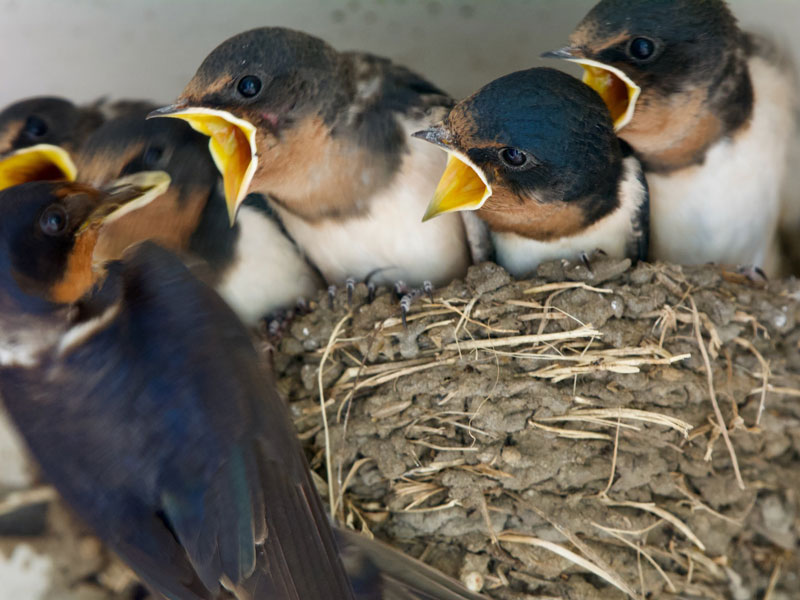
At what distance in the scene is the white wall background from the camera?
201cm

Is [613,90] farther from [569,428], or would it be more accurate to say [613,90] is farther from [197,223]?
[197,223]

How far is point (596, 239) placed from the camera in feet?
5.65

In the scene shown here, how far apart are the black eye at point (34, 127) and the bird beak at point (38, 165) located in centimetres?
9

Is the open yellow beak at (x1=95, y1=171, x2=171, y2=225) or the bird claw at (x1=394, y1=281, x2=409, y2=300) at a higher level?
the open yellow beak at (x1=95, y1=171, x2=171, y2=225)

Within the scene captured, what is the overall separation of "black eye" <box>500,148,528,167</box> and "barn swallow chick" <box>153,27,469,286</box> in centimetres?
25

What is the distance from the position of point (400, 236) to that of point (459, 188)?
234 millimetres

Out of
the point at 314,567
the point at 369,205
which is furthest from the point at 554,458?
the point at 369,205

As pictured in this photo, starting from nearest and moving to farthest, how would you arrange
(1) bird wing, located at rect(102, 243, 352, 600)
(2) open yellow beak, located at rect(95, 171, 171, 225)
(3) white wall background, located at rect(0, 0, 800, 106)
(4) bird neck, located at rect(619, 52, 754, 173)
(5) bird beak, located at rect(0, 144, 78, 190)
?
(1) bird wing, located at rect(102, 243, 352, 600) → (2) open yellow beak, located at rect(95, 171, 171, 225) → (4) bird neck, located at rect(619, 52, 754, 173) → (5) bird beak, located at rect(0, 144, 78, 190) → (3) white wall background, located at rect(0, 0, 800, 106)

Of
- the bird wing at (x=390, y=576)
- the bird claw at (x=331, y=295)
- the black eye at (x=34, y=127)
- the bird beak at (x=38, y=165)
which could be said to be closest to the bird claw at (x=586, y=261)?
the bird claw at (x=331, y=295)

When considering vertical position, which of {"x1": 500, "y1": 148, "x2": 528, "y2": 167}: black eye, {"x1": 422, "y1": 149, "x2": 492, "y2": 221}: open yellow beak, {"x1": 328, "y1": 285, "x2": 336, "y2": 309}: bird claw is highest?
{"x1": 500, "y1": 148, "x2": 528, "y2": 167}: black eye

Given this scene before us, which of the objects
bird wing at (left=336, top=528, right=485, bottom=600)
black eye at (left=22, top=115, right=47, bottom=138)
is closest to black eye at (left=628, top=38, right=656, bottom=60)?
bird wing at (left=336, top=528, right=485, bottom=600)

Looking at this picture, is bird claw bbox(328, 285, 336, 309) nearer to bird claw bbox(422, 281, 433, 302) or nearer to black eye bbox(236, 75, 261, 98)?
bird claw bbox(422, 281, 433, 302)

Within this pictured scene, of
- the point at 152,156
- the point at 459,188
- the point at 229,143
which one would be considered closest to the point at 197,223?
the point at 152,156

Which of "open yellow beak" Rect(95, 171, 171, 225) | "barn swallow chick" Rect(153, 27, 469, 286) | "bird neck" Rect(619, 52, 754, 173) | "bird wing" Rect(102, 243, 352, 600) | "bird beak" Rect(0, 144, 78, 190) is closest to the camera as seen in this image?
"bird wing" Rect(102, 243, 352, 600)
